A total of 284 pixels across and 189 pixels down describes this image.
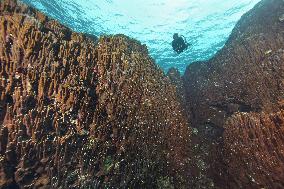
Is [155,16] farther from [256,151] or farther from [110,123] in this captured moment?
[256,151]

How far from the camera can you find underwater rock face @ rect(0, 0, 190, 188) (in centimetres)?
409

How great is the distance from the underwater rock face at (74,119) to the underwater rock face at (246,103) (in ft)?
3.58

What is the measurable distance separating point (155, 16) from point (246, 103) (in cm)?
1160

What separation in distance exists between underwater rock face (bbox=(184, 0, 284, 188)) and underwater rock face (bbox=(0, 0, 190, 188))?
1.09m

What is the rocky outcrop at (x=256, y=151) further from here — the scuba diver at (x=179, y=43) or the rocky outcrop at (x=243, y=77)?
the scuba diver at (x=179, y=43)

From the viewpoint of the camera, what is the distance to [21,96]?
4.08m

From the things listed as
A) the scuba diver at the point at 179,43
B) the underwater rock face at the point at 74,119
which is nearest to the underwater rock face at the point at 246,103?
the underwater rock face at the point at 74,119

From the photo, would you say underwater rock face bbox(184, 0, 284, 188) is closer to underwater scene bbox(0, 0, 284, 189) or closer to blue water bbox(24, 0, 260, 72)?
underwater scene bbox(0, 0, 284, 189)

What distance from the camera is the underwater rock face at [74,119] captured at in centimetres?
409

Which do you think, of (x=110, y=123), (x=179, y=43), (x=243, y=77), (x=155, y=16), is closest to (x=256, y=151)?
(x=110, y=123)

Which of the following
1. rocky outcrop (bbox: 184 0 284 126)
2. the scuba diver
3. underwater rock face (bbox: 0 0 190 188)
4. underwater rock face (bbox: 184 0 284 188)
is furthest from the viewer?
the scuba diver

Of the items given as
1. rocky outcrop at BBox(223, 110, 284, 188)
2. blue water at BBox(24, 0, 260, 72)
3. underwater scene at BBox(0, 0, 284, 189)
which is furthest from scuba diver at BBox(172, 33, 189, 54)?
blue water at BBox(24, 0, 260, 72)

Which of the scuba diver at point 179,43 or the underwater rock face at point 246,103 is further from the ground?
the scuba diver at point 179,43

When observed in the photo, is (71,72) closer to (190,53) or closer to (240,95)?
(240,95)
